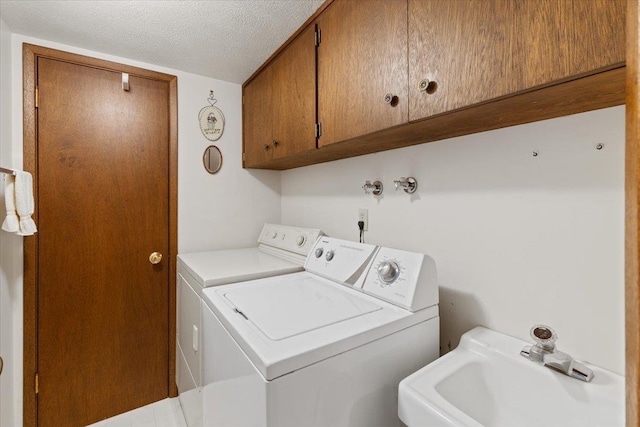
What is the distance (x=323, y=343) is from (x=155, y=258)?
1.67 m

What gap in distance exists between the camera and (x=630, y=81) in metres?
0.37

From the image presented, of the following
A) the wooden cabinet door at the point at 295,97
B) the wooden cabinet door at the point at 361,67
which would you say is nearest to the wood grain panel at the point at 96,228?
the wooden cabinet door at the point at 295,97

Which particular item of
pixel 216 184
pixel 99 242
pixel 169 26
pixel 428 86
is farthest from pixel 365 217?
pixel 99 242

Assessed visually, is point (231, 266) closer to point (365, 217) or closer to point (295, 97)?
point (365, 217)

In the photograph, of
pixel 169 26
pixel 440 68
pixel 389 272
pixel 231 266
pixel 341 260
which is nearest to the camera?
pixel 440 68

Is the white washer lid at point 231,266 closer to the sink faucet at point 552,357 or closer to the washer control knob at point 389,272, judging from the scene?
the washer control knob at point 389,272

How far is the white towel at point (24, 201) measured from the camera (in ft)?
4.66

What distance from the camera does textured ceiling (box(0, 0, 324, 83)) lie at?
1.38m

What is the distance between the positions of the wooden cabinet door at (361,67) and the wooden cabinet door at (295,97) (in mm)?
74

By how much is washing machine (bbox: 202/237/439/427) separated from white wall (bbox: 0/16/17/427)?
1.15 meters

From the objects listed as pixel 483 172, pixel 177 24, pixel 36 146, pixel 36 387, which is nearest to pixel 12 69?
pixel 36 146

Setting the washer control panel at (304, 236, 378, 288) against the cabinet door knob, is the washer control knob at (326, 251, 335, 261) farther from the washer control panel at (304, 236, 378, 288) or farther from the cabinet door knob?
the cabinet door knob

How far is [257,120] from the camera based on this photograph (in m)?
2.04

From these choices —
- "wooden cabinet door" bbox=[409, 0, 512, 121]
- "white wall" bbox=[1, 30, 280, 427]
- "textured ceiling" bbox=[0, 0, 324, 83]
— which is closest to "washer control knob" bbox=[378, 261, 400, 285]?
"wooden cabinet door" bbox=[409, 0, 512, 121]
